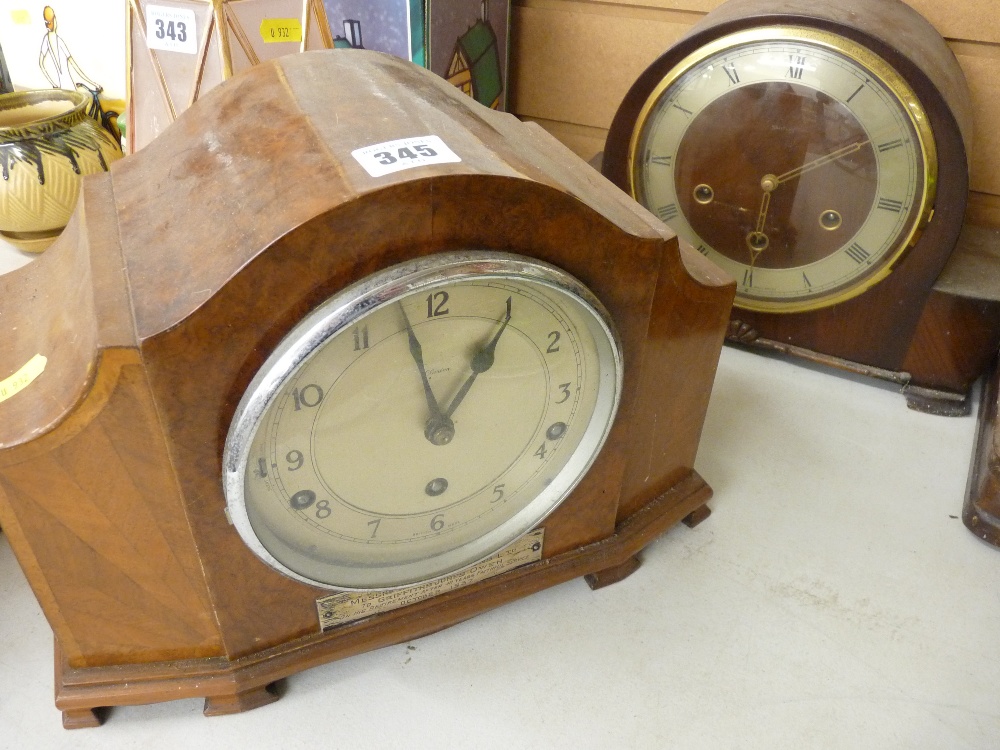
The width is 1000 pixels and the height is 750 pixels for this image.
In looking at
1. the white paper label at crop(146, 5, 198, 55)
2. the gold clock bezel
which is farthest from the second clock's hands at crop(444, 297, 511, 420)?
the white paper label at crop(146, 5, 198, 55)

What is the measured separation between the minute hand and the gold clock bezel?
8 cm

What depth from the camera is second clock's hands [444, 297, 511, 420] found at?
787 mm

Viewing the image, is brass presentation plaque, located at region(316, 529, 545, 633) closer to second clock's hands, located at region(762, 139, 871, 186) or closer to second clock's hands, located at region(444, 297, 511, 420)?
second clock's hands, located at region(444, 297, 511, 420)

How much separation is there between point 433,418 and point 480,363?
76 mm

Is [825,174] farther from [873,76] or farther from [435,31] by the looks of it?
[435,31]

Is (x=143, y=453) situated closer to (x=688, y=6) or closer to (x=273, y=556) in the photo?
(x=273, y=556)

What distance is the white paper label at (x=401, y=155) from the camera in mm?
669

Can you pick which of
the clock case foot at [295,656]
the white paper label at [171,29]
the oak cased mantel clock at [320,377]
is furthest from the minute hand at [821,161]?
the white paper label at [171,29]

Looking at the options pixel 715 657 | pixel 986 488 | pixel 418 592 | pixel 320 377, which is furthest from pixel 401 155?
pixel 986 488

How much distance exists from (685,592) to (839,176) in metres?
0.67

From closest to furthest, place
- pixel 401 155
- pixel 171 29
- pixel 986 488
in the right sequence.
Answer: pixel 401 155 → pixel 986 488 → pixel 171 29

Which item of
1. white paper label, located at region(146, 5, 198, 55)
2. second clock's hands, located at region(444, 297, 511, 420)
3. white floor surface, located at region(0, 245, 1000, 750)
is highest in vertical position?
white paper label, located at region(146, 5, 198, 55)

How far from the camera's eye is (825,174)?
124 centimetres

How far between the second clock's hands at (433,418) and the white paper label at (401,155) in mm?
165
